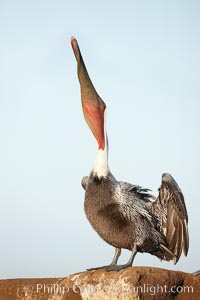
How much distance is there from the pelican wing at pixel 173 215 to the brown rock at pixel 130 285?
2.36 feet

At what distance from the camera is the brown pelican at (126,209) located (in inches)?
318

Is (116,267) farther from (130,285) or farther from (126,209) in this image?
(126,209)

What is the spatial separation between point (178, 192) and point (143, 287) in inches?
64.0

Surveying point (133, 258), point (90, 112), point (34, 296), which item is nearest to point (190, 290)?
point (133, 258)

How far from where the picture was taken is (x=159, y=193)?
854 centimetres

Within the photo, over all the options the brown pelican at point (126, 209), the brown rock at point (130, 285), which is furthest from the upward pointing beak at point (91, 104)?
the brown rock at point (130, 285)

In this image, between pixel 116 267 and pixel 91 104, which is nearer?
pixel 116 267

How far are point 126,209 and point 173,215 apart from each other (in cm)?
80

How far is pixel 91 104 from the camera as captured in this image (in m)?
8.77

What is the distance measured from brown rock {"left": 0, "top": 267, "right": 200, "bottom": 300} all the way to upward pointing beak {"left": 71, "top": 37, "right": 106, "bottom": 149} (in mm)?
1980

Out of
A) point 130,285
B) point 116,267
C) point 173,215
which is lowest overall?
point 130,285

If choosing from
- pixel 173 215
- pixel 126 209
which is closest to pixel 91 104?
pixel 126 209

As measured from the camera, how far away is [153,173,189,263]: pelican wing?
27.6 feet

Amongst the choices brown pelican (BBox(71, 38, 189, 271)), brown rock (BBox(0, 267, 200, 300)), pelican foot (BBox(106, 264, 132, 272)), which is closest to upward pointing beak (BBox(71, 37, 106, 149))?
brown pelican (BBox(71, 38, 189, 271))
